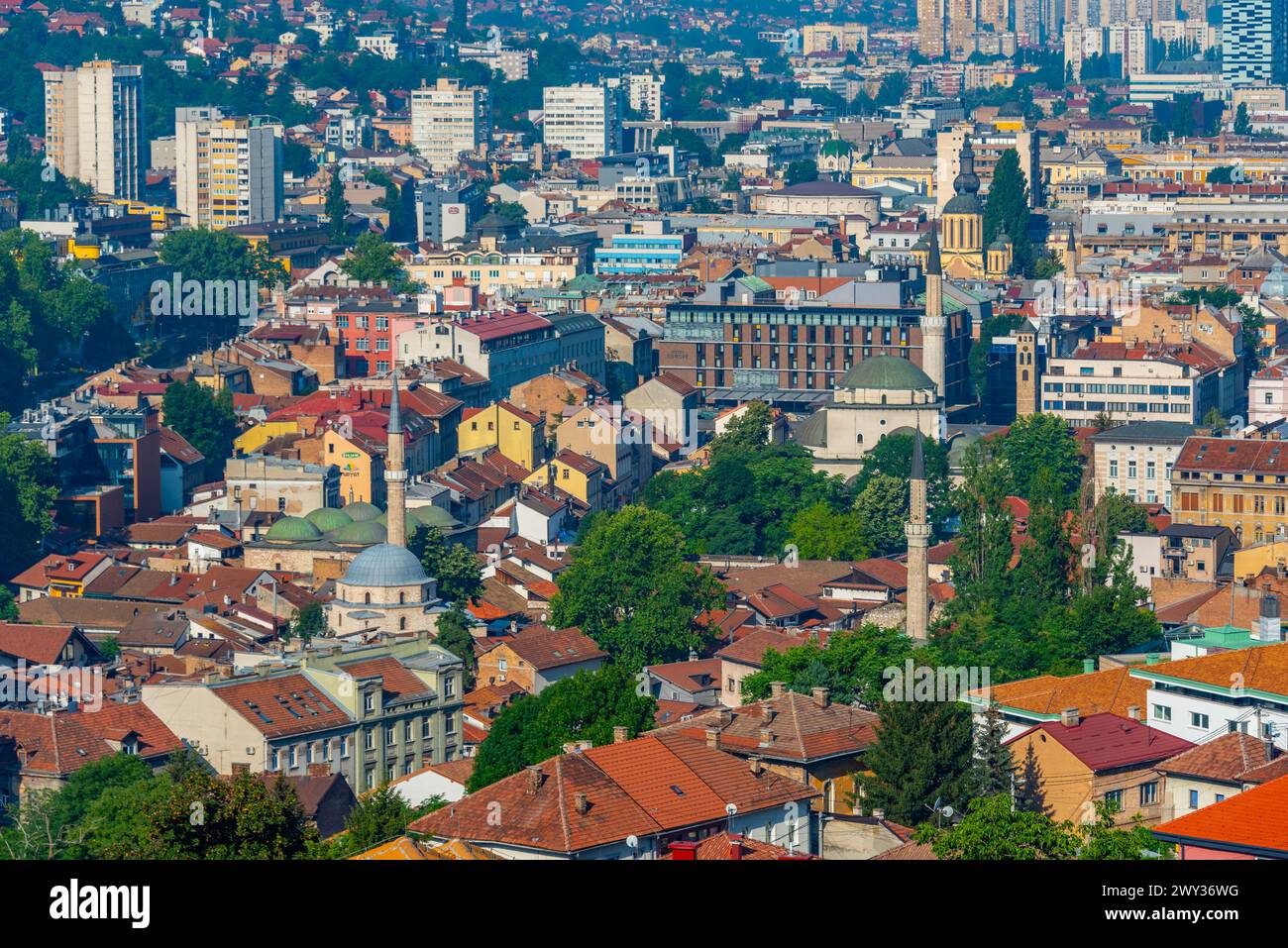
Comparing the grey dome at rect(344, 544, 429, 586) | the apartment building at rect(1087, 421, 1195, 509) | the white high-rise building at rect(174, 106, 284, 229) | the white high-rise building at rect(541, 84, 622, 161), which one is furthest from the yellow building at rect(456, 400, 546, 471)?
the white high-rise building at rect(541, 84, 622, 161)

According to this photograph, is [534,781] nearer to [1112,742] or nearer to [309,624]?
[1112,742]

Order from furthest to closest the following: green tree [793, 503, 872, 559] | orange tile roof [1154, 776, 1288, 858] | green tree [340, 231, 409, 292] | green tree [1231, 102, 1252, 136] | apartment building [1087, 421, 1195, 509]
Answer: green tree [1231, 102, 1252, 136], green tree [340, 231, 409, 292], apartment building [1087, 421, 1195, 509], green tree [793, 503, 872, 559], orange tile roof [1154, 776, 1288, 858]

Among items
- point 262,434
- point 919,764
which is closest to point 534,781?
point 919,764

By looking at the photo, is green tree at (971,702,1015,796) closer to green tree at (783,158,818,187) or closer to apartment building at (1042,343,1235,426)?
apartment building at (1042,343,1235,426)

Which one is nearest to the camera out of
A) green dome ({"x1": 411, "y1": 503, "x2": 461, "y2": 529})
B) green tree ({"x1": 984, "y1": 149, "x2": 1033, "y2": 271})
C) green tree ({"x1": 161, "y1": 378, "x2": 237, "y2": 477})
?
green dome ({"x1": 411, "y1": 503, "x2": 461, "y2": 529})

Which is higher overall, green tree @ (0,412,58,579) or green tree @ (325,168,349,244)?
green tree @ (325,168,349,244)

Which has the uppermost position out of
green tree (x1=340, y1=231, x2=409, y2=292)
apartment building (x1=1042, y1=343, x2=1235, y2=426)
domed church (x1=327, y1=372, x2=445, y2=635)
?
green tree (x1=340, y1=231, x2=409, y2=292)

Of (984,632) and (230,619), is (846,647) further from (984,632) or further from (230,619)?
(230,619)

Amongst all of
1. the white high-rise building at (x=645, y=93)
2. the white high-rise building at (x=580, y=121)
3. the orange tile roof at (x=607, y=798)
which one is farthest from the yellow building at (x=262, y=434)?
the white high-rise building at (x=645, y=93)
